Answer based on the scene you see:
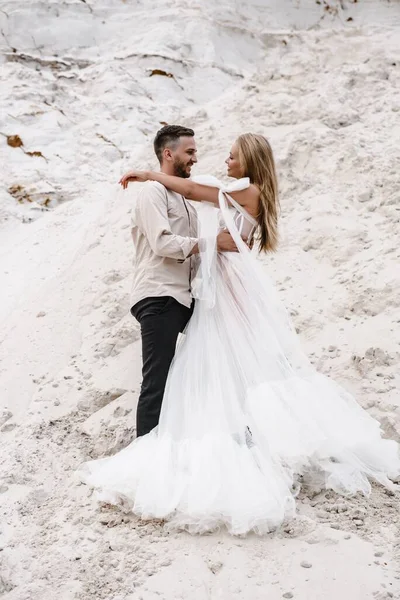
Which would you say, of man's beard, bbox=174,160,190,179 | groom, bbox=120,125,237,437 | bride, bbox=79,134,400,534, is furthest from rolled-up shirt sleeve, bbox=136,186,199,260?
man's beard, bbox=174,160,190,179

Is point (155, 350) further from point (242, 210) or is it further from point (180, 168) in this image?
point (180, 168)

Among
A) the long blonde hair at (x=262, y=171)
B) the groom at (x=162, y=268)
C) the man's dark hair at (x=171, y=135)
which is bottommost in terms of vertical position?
the groom at (x=162, y=268)

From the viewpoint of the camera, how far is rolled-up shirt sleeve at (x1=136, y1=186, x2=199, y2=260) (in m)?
2.76

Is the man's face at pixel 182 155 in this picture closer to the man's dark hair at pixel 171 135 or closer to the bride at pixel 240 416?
the man's dark hair at pixel 171 135

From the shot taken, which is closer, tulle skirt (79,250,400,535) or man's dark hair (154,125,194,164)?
tulle skirt (79,250,400,535)

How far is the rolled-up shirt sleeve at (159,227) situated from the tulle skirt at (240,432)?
0.20 metres

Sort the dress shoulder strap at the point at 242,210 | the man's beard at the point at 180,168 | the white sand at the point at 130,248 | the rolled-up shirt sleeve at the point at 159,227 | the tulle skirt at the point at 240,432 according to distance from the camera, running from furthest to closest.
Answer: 1. the man's beard at the point at 180,168
2. the dress shoulder strap at the point at 242,210
3. the rolled-up shirt sleeve at the point at 159,227
4. the tulle skirt at the point at 240,432
5. the white sand at the point at 130,248

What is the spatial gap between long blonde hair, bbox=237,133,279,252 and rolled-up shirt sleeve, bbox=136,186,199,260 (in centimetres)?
40

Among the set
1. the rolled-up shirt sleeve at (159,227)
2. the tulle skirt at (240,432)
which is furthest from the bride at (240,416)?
the rolled-up shirt sleeve at (159,227)

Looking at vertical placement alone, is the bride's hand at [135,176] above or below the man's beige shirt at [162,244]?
above

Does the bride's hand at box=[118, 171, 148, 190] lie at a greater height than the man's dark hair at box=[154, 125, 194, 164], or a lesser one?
lesser

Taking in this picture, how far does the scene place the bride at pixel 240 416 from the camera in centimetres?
244

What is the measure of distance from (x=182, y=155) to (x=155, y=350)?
96cm

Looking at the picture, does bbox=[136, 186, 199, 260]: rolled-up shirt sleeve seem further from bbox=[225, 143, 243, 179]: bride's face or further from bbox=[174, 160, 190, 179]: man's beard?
bbox=[225, 143, 243, 179]: bride's face
